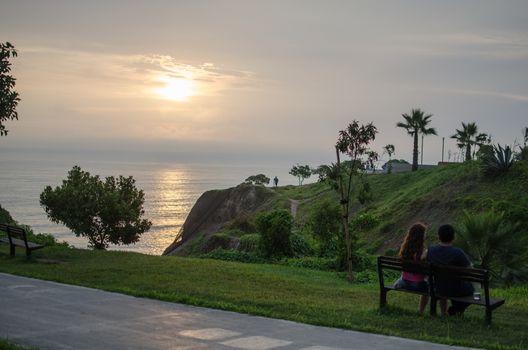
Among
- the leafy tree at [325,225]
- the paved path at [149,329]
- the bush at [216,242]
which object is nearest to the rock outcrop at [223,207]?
the bush at [216,242]

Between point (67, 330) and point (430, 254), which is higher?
point (430, 254)

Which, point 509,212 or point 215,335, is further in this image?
point 509,212

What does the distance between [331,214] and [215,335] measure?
19.0 m

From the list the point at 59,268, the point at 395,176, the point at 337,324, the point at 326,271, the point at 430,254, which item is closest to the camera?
the point at 337,324

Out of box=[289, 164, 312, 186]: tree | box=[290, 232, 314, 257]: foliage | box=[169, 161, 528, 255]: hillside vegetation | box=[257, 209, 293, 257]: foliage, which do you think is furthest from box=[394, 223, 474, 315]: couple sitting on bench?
box=[289, 164, 312, 186]: tree

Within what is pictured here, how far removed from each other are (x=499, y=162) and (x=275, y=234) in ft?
71.0

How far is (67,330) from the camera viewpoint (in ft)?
28.2

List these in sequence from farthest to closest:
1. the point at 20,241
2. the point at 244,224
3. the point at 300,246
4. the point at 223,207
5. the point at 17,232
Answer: the point at 223,207, the point at 244,224, the point at 300,246, the point at 20,241, the point at 17,232

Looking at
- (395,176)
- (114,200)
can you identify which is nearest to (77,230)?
(114,200)

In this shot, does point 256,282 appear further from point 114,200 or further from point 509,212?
point 509,212

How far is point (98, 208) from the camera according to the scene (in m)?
25.4

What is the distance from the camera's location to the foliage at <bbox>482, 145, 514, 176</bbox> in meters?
40.7

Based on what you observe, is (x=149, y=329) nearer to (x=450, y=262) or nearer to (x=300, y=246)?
(x=450, y=262)

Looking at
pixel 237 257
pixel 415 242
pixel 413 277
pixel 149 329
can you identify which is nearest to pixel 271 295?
pixel 413 277
